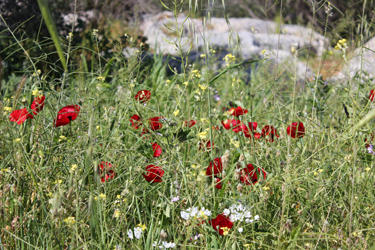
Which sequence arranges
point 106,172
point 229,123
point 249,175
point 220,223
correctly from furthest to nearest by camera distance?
point 229,123 < point 106,172 < point 249,175 < point 220,223

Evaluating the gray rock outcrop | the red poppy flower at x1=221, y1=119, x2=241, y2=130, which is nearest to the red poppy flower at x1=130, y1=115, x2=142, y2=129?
the red poppy flower at x1=221, y1=119, x2=241, y2=130

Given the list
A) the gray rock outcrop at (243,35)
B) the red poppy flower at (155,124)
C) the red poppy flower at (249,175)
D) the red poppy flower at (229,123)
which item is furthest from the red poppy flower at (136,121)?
the gray rock outcrop at (243,35)

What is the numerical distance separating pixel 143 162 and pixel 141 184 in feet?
0.26

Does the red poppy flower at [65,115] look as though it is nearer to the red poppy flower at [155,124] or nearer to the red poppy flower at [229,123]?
the red poppy flower at [155,124]

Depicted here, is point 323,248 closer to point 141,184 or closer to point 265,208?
point 265,208

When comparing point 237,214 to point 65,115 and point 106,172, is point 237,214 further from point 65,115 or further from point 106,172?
point 65,115

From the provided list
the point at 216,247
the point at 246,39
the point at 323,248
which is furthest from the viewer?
the point at 246,39

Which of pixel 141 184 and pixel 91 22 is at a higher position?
pixel 91 22

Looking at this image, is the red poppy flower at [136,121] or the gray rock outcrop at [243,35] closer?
the red poppy flower at [136,121]

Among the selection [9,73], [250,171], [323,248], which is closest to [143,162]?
[250,171]

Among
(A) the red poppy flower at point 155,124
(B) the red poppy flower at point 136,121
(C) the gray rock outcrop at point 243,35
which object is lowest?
(C) the gray rock outcrop at point 243,35

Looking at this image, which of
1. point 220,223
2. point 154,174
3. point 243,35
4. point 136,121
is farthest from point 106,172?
point 243,35

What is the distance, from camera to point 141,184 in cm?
111

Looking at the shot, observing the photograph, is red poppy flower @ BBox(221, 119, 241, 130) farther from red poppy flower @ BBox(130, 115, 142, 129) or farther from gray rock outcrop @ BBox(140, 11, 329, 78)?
gray rock outcrop @ BBox(140, 11, 329, 78)
